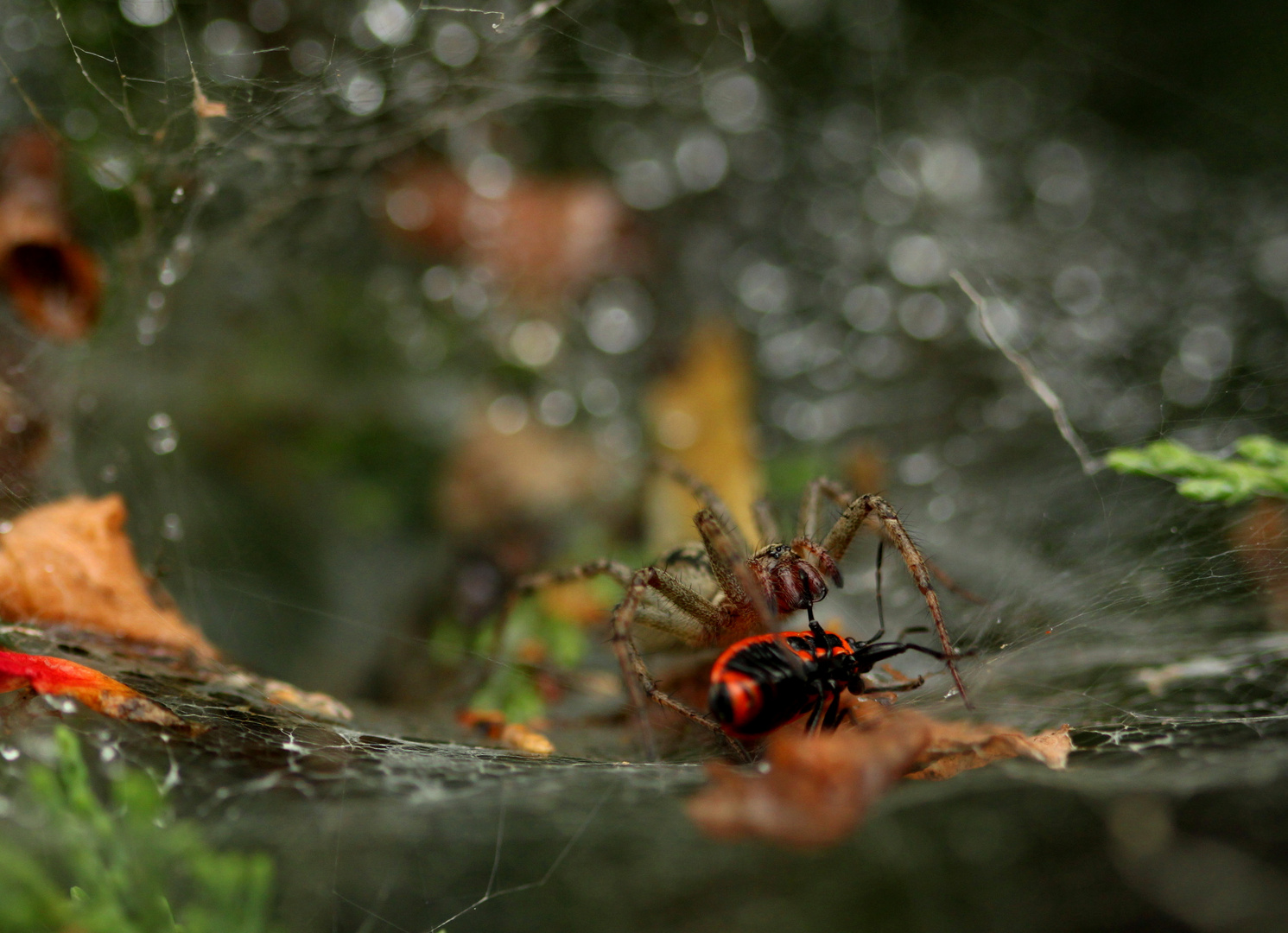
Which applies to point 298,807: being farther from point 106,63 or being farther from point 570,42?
point 570,42

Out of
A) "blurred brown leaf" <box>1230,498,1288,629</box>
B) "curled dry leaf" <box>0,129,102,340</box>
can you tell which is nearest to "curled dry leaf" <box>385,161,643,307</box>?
"curled dry leaf" <box>0,129,102,340</box>

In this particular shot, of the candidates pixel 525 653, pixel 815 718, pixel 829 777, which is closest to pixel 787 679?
pixel 815 718

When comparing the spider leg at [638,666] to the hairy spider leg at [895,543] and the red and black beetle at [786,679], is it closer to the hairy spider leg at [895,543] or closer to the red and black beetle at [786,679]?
the red and black beetle at [786,679]

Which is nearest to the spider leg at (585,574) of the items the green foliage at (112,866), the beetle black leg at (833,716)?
the beetle black leg at (833,716)

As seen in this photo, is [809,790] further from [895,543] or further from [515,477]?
[515,477]

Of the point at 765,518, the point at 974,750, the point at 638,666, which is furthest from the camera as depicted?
the point at 765,518

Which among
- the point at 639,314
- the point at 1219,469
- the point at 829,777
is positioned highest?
the point at 639,314
